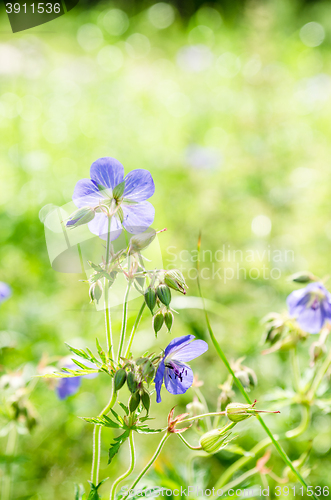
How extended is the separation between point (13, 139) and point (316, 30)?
5.57 metres

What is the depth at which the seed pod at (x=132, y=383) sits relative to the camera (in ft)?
2.23

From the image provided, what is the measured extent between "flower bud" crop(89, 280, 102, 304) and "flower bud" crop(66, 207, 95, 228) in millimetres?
126

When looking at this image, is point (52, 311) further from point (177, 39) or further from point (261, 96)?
point (177, 39)

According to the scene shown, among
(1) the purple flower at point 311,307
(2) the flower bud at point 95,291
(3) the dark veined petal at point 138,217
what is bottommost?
(1) the purple flower at point 311,307

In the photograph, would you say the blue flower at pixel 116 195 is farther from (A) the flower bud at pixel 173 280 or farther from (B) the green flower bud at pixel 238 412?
(B) the green flower bud at pixel 238 412

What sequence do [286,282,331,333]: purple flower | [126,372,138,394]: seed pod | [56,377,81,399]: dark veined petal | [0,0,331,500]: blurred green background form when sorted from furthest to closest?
[0,0,331,500]: blurred green background
[56,377,81,399]: dark veined petal
[286,282,331,333]: purple flower
[126,372,138,394]: seed pod

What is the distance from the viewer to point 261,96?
3.92 meters

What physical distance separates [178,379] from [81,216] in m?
0.39

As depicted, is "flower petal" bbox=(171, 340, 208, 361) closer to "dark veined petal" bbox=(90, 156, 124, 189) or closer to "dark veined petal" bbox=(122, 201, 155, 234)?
"dark veined petal" bbox=(122, 201, 155, 234)

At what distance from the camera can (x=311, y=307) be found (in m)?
1.19

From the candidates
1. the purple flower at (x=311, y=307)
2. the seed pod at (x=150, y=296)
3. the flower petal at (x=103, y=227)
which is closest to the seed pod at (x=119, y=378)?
the seed pod at (x=150, y=296)

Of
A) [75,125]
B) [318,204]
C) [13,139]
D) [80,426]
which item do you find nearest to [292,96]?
[318,204]

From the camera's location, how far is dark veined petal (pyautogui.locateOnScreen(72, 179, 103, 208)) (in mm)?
823

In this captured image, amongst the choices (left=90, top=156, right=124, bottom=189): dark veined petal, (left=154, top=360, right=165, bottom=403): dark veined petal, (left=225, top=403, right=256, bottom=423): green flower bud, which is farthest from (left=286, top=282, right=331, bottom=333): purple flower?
(left=90, top=156, right=124, bottom=189): dark veined petal
